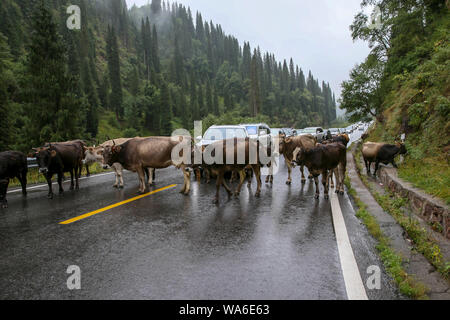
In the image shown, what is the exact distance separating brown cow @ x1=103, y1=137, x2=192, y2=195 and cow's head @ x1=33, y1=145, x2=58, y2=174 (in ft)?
4.96

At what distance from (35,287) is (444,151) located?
1008 cm

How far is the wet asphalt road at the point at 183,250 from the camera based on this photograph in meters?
3.47

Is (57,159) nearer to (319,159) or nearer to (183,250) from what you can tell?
(183,250)

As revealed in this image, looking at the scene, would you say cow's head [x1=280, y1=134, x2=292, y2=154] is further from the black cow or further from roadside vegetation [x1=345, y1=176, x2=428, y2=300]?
the black cow

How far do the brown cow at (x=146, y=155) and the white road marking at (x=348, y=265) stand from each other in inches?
196

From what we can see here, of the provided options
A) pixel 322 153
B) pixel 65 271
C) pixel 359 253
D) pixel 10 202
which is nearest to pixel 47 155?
pixel 10 202

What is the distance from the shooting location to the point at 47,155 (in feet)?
30.1

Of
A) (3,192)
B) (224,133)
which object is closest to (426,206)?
(224,133)

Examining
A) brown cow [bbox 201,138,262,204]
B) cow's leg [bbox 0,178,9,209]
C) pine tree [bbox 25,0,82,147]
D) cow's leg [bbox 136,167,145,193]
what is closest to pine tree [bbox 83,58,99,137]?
pine tree [bbox 25,0,82,147]

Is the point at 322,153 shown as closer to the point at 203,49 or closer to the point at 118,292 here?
the point at 118,292

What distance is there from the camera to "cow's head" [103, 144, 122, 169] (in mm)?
9672

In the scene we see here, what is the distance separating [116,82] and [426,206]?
9546 cm

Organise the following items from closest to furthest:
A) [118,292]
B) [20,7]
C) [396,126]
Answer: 1. [118,292]
2. [396,126]
3. [20,7]

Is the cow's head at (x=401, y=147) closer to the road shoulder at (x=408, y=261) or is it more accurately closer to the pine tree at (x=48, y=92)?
the road shoulder at (x=408, y=261)
